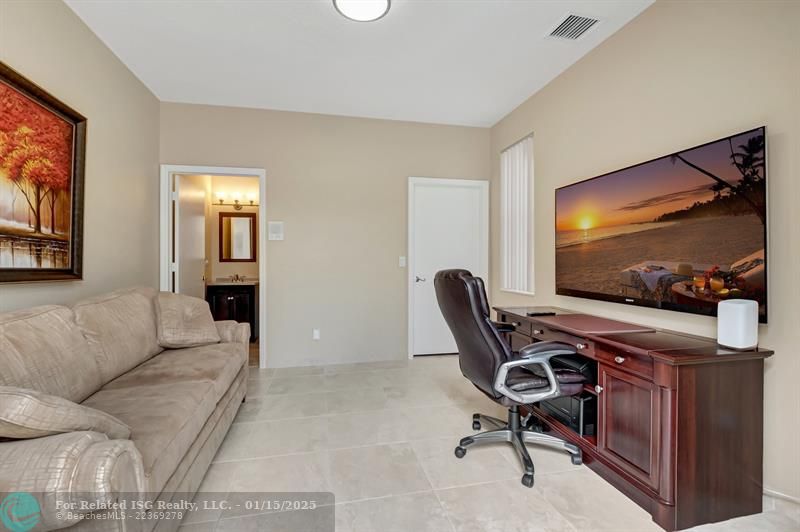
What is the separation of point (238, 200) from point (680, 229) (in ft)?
17.6

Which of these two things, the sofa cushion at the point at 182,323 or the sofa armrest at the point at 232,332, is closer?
the sofa cushion at the point at 182,323

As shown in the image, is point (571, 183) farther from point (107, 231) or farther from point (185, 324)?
point (107, 231)

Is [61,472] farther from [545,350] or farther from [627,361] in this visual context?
[627,361]

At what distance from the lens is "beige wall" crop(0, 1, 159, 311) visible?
192 centimetres

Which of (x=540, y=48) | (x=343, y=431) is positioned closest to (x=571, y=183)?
(x=540, y=48)

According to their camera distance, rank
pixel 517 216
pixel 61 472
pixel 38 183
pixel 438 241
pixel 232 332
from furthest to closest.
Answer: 1. pixel 438 241
2. pixel 517 216
3. pixel 232 332
4. pixel 38 183
5. pixel 61 472

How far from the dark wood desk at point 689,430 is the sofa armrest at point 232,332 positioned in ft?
8.55

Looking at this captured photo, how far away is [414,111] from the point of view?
12.5 feet

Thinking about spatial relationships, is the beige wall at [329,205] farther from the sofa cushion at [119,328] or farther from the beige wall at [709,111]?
the beige wall at [709,111]

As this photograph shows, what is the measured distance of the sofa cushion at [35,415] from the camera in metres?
0.93

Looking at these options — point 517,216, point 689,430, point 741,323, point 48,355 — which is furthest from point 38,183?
point 517,216

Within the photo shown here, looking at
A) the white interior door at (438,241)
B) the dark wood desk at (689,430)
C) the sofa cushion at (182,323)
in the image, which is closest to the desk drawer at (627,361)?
the dark wood desk at (689,430)

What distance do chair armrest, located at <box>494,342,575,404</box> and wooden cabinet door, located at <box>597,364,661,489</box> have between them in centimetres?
25

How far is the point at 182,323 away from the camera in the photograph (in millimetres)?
2594
